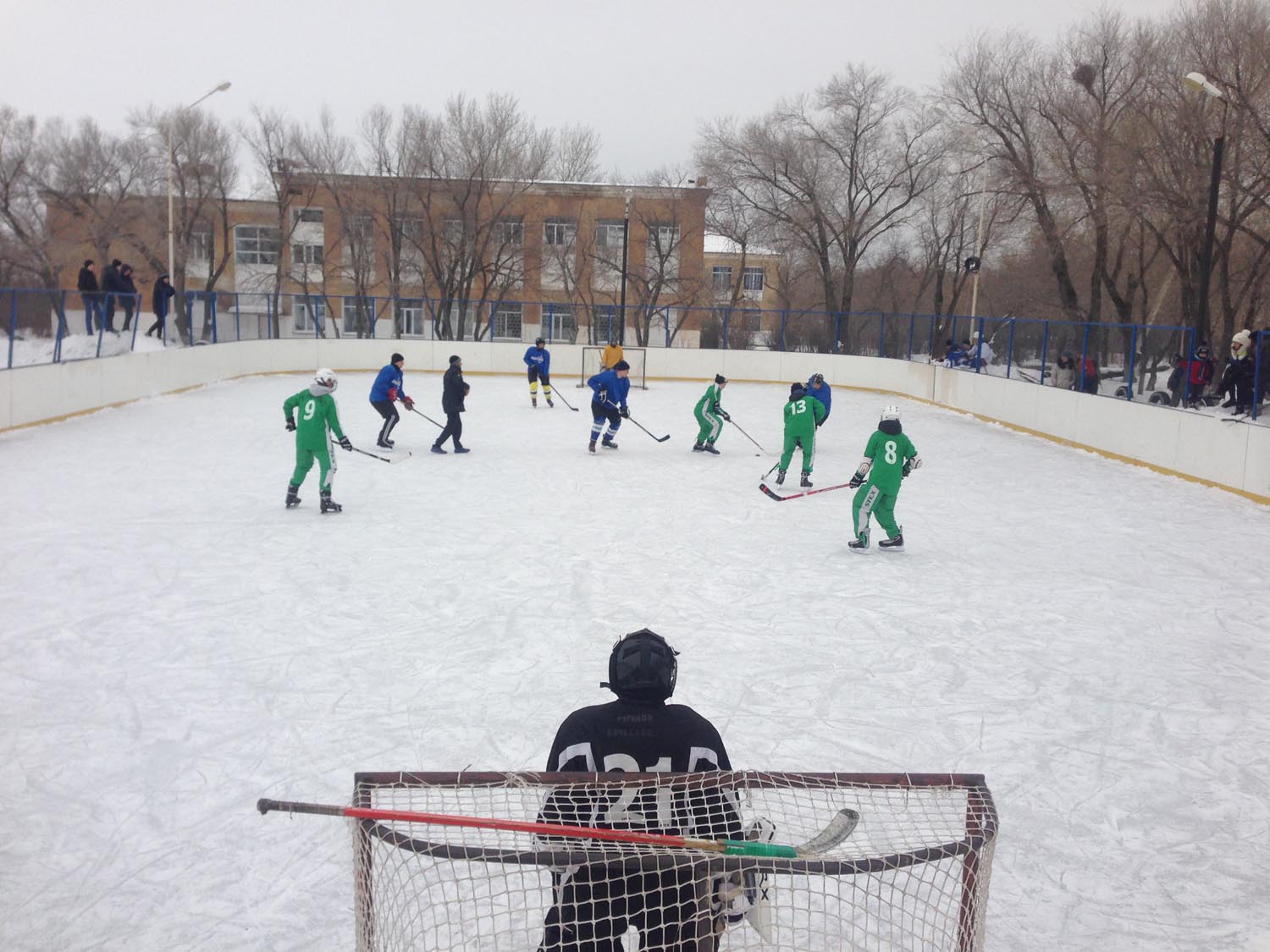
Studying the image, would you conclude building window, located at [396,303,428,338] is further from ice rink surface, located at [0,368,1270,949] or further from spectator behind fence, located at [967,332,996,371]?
ice rink surface, located at [0,368,1270,949]

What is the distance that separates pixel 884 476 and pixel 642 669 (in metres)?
6.38

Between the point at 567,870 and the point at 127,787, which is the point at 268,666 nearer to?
the point at 127,787

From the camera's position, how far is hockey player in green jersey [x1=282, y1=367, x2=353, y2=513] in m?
9.12

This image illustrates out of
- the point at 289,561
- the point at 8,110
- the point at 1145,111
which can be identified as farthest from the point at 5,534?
the point at 8,110

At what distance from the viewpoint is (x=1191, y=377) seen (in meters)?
13.4

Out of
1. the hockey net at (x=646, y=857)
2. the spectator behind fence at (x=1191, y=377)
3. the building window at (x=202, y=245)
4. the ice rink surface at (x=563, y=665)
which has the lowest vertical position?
the ice rink surface at (x=563, y=665)

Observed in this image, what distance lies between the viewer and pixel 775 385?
2547 cm

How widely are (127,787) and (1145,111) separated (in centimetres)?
2210

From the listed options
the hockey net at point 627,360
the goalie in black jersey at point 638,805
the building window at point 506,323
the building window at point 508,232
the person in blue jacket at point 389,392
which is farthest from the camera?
the building window at point 508,232

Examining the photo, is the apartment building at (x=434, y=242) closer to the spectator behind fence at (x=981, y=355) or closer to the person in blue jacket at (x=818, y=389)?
the spectator behind fence at (x=981, y=355)

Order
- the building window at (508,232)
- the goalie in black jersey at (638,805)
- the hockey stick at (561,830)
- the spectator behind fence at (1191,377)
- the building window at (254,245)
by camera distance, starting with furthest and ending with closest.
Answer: the building window at (254,245) → the building window at (508,232) → the spectator behind fence at (1191,377) → the goalie in black jersey at (638,805) → the hockey stick at (561,830)

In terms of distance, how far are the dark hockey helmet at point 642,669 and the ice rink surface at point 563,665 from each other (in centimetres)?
155

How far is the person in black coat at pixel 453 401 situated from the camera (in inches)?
504

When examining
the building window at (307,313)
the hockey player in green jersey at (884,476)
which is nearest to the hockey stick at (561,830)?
the hockey player in green jersey at (884,476)
